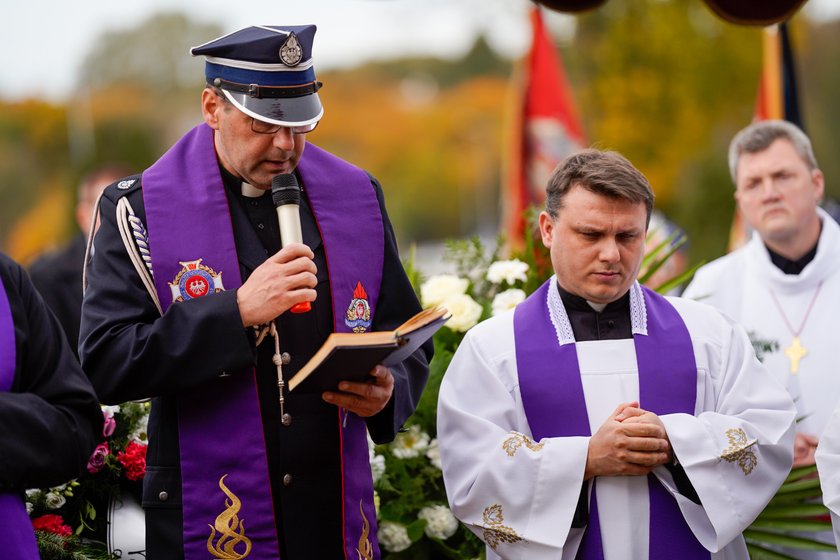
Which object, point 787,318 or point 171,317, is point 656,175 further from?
point 171,317

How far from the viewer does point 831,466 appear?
4340 mm

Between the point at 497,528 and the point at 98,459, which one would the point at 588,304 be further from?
the point at 98,459

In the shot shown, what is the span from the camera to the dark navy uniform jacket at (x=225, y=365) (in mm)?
3754

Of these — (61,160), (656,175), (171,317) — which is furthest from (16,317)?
(61,160)

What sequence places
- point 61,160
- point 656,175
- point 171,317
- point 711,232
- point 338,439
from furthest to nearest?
point 61,160, point 656,175, point 711,232, point 338,439, point 171,317

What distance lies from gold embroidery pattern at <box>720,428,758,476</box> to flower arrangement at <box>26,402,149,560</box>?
7.08 ft

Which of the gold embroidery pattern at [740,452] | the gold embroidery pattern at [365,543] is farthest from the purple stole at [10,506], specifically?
the gold embroidery pattern at [740,452]

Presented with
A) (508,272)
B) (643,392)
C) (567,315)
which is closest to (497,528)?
(643,392)

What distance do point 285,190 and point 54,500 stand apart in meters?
1.71

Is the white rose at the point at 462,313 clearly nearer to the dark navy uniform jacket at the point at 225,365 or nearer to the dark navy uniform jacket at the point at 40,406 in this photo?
the dark navy uniform jacket at the point at 225,365

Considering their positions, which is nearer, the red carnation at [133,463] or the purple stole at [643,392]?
the purple stole at [643,392]

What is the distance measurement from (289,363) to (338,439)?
1.00ft

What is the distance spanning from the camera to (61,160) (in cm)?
4375

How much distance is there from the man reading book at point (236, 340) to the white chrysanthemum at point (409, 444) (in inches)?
49.7
